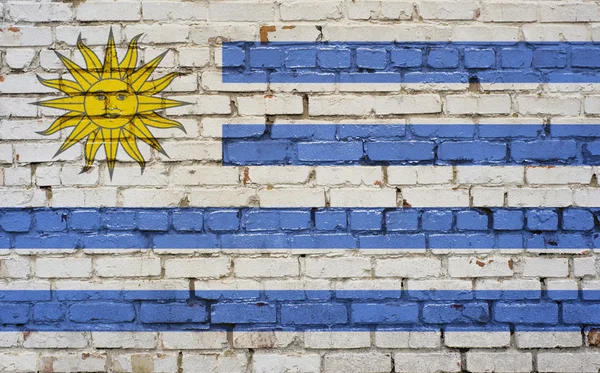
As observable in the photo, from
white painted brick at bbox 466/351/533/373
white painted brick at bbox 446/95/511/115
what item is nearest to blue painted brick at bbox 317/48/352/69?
white painted brick at bbox 446/95/511/115

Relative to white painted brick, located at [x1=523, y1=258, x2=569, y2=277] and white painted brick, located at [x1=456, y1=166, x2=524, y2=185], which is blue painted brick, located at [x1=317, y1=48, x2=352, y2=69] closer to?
white painted brick, located at [x1=456, y1=166, x2=524, y2=185]

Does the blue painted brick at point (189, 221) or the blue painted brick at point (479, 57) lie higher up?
the blue painted brick at point (479, 57)

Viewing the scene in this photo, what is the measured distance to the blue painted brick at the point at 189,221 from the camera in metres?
2.24

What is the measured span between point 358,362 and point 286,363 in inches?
9.9

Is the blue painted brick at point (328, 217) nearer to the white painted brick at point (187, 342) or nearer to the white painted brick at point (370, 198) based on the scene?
the white painted brick at point (370, 198)

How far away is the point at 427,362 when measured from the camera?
2.24 meters

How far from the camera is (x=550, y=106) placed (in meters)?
2.24

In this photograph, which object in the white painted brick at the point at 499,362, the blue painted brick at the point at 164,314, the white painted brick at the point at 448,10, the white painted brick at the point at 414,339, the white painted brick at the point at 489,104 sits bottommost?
the white painted brick at the point at 499,362

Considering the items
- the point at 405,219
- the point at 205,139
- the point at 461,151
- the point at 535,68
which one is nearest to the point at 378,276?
the point at 405,219

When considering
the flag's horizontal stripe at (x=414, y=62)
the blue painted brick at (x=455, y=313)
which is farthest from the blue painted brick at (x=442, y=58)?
the blue painted brick at (x=455, y=313)

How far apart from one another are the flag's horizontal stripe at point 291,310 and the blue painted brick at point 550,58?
31.6 inches

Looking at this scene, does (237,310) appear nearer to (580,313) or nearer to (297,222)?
(297,222)

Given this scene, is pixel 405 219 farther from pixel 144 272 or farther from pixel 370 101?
pixel 144 272

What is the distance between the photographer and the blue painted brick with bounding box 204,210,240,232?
7.34 ft
